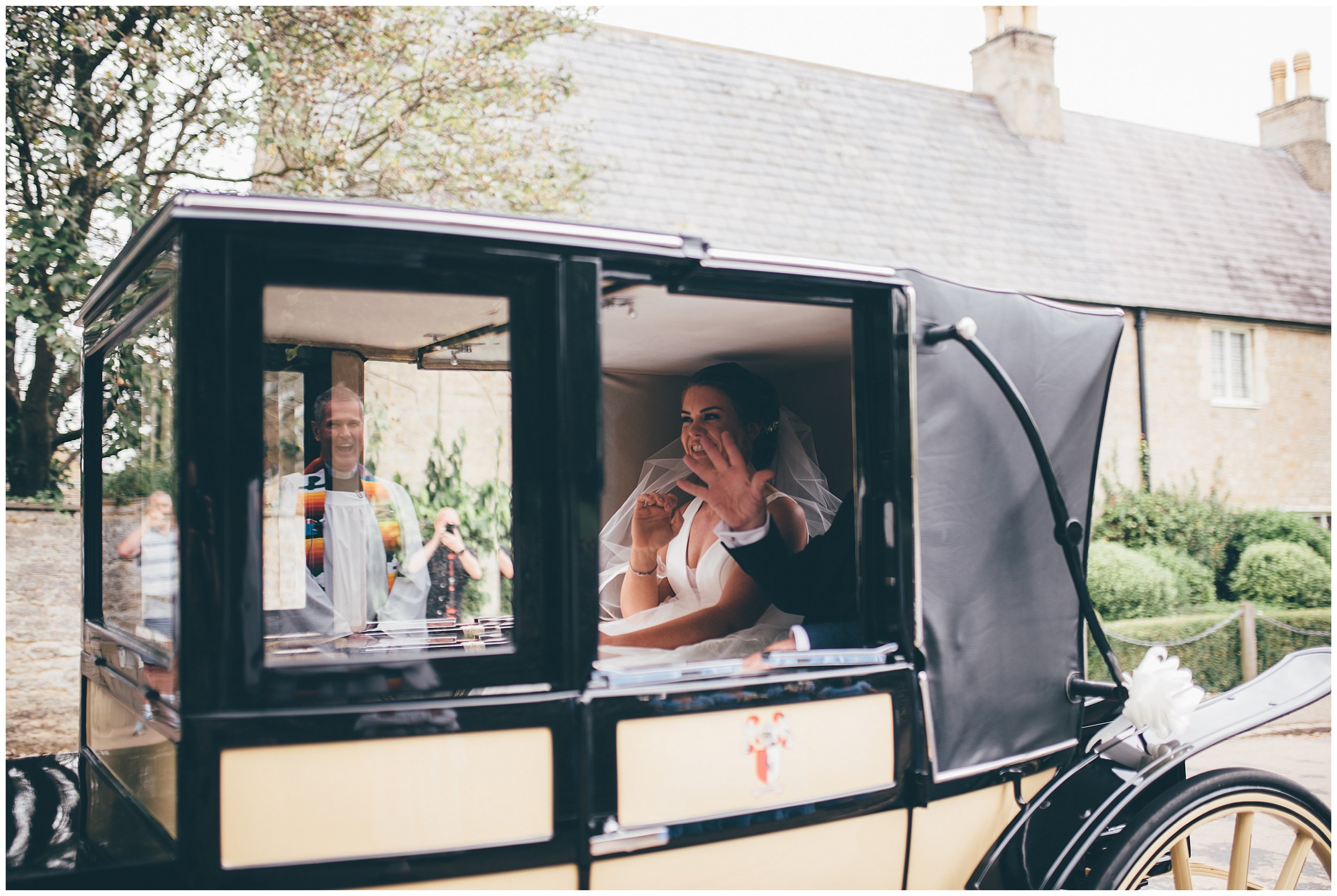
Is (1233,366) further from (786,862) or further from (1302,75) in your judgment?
(786,862)

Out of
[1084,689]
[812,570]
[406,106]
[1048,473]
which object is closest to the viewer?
[1048,473]

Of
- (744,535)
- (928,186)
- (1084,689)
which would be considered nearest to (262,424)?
(744,535)

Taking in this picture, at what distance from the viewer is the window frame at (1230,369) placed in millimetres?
16500

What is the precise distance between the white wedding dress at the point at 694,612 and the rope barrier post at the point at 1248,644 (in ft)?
27.2

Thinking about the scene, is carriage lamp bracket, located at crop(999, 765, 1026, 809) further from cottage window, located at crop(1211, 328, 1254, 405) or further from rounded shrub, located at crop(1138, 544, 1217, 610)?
cottage window, located at crop(1211, 328, 1254, 405)

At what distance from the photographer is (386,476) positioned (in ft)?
8.13

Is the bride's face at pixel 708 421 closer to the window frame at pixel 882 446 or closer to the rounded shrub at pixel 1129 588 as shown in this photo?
the window frame at pixel 882 446

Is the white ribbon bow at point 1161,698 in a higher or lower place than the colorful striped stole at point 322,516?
lower

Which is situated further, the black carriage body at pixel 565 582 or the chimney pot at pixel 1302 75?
the chimney pot at pixel 1302 75

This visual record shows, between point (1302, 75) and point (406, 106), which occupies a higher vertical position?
point (1302, 75)

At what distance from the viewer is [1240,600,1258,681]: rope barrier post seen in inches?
366

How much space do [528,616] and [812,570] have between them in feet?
4.52

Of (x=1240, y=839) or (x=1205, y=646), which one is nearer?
(x=1240, y=839)

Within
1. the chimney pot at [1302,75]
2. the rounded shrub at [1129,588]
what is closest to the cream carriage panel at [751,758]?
the rounded shrub at [1129,588]
